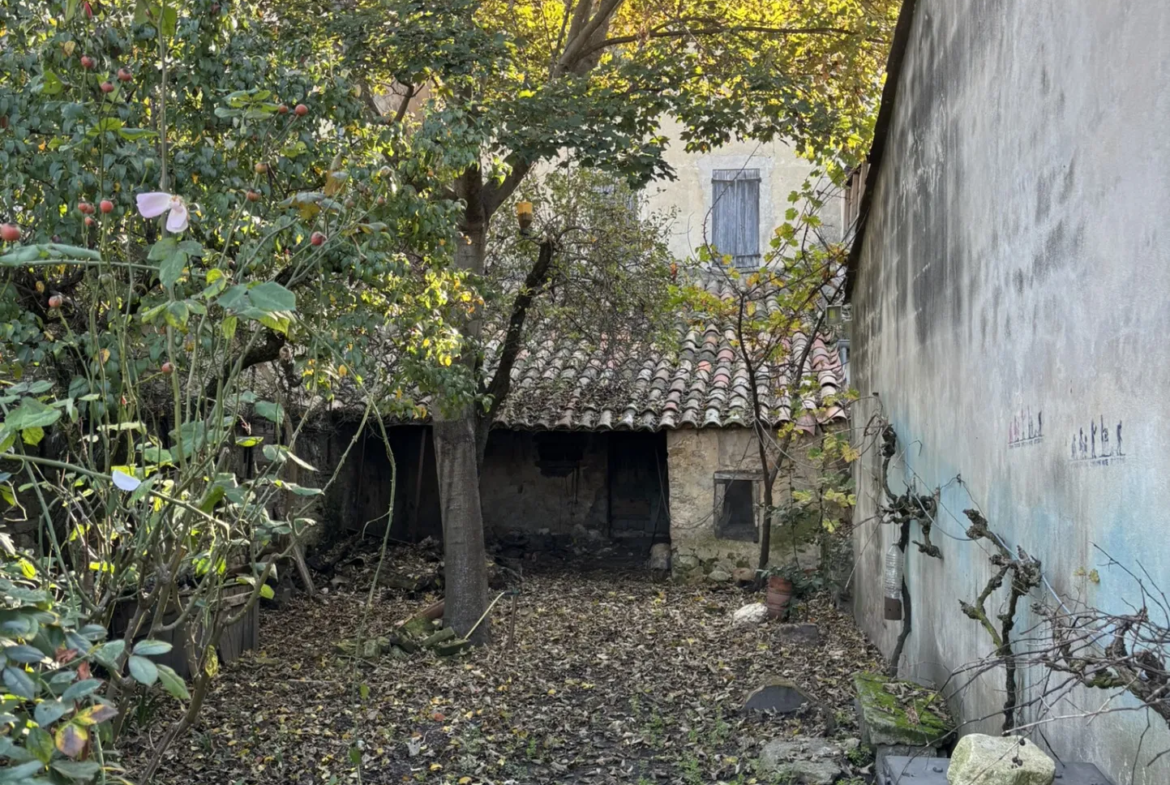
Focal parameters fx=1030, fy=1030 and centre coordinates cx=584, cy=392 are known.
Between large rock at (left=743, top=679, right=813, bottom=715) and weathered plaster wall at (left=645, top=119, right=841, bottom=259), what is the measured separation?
10.5 m

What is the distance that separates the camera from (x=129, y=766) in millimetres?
5930

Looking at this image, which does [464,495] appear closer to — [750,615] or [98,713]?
[750,615]

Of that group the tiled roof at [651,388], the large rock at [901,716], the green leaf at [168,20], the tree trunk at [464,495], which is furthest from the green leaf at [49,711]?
the tiled roof at [651,388]

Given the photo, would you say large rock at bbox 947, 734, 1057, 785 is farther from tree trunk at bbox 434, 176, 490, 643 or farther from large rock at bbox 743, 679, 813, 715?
tree trunk at bbox 434, 176, 490, 643

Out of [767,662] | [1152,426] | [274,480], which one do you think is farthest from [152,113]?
[767,662]

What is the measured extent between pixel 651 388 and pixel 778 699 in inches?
272

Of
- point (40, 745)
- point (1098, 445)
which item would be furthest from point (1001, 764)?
point (40, 745)

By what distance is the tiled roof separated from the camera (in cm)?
A: 1230

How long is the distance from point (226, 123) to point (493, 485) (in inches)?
356

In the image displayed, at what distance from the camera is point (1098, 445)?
3.24 metres

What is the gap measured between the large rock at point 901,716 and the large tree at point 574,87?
3.72 metres

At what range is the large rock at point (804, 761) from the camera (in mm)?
5488

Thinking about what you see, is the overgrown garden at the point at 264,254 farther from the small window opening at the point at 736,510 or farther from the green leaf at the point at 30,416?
the small window opening at the point at 736,510

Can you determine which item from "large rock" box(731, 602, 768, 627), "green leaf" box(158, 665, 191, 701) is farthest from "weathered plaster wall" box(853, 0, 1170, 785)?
"large rock" box(731, 602, 768, 627)
